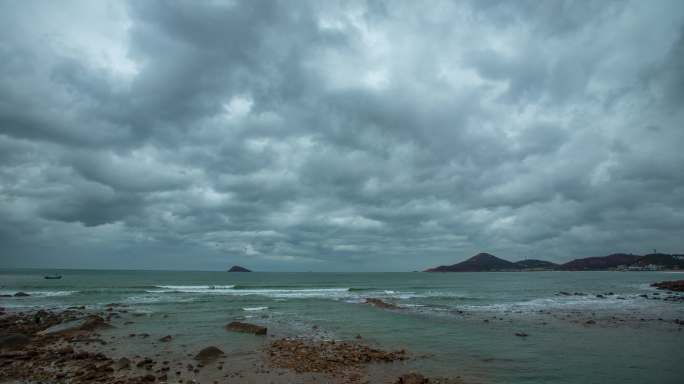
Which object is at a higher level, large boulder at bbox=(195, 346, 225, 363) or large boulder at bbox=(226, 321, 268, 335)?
large boulder at bbox=(195, 346, 225, 363)

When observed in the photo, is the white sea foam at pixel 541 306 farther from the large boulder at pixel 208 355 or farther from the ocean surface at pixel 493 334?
the large boulder at pixel 208 355

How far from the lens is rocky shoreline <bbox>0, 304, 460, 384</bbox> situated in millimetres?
14078

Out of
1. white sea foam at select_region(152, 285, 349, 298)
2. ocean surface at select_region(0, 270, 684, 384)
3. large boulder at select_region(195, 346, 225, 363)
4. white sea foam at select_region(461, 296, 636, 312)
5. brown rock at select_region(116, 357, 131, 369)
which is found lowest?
white sea foam at select_region(152, 285, 349, 298)

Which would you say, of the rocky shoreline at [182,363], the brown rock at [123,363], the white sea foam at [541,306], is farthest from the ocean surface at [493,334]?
the brown rock at [123,363]

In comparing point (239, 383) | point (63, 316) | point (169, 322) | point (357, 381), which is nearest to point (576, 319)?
point (357, 381)

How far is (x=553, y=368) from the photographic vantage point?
1582cm

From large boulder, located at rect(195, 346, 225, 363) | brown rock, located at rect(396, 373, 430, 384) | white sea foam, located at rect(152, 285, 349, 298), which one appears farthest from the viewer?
white sea foam, located at rect(152, 285, 349, 298)

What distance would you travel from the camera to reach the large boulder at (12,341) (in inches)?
731

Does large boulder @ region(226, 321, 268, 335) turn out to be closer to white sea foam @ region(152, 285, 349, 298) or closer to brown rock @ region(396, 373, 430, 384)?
brown rock @ region(396, 373, 430, 384)

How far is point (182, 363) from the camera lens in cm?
1638

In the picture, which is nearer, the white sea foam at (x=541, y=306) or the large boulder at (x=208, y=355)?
the large boulder at (x=208, y=355)

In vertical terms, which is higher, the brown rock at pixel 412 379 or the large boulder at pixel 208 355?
the brown rock at pixel 412 379

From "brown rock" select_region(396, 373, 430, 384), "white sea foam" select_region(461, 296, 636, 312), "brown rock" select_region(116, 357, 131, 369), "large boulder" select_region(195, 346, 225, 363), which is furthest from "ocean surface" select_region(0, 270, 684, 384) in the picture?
"brown rock" select_region(116, 357, 131, 369)

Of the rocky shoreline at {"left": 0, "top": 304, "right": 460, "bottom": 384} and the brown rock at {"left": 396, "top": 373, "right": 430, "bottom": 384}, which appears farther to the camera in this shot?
the rocky shoreline at {"left": 0, "top": 304, "right": 460, "bottom": 384}
